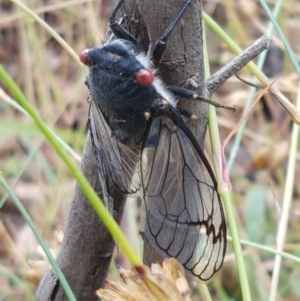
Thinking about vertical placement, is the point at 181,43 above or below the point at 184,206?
above

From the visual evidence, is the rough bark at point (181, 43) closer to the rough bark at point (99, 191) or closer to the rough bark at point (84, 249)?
the rough bark at point (99, 191)

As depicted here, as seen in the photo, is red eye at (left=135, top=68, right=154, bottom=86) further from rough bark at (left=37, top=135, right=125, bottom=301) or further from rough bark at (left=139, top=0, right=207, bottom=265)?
rough bark at (left=37, top=135, right=125, bottom=301)

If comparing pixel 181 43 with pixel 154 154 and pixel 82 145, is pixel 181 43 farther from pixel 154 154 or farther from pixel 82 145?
pixel 82 145

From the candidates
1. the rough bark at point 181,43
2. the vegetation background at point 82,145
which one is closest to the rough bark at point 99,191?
the rough bark at point 181,43

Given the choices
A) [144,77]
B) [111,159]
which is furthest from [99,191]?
[144,77]

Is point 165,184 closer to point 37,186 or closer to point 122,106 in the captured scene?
point 122,106

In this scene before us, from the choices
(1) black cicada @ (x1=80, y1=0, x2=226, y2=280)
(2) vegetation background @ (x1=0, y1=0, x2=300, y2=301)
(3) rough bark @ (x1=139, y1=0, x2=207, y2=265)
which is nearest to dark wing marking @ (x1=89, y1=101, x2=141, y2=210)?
(1) black cicada @ (x1=80, y1=0, x2=226, y2=280)

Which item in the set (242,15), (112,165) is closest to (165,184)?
(112,165)

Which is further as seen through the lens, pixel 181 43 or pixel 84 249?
pixel 84 249
